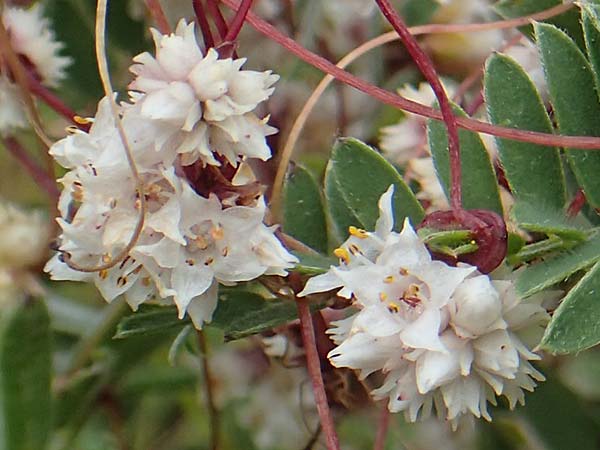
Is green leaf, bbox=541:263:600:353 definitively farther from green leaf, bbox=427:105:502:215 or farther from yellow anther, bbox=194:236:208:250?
yellow anther, bbox=194:236:208:250

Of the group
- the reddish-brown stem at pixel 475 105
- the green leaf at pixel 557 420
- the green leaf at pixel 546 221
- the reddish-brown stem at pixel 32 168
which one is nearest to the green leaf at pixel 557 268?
the green leaf at pixel 546 221

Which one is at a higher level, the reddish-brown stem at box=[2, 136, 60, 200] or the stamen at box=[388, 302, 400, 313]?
the stamen at box=[388, 302, 400, 313]

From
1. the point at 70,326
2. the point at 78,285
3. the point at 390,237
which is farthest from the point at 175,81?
the point at 78,285

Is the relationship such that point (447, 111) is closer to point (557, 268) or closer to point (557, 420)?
point (557, 268)

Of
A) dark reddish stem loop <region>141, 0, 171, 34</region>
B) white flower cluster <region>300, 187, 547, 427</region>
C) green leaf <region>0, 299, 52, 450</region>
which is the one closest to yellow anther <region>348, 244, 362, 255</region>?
white flower cluster <region>300, 187, 547, 427</region>

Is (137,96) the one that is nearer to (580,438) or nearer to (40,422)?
(40,422)

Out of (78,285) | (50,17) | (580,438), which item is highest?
(50,17)
